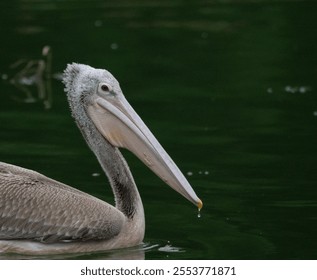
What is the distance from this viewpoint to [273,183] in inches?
342

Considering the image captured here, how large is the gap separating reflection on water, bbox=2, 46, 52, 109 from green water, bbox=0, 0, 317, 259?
1.3 inches

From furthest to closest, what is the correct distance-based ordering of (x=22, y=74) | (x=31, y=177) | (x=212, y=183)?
(x=22, y=74) < (x=212, y=183) < (x=31, y=177)

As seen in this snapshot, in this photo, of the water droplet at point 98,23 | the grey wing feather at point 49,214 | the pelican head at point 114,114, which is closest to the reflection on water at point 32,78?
the water droplet at point 98,23

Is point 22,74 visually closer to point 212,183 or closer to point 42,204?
point 212,183

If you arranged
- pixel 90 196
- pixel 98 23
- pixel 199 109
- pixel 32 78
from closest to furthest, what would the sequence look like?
1. pixel 90 196
2. pixel 199 109
3. pixel 32 78
4. pixel 98 23

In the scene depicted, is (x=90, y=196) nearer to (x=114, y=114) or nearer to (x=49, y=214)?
(x=49, y=214)

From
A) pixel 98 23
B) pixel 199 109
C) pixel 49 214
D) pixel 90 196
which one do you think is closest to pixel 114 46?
pixel 98 23

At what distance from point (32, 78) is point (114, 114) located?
18.8ft

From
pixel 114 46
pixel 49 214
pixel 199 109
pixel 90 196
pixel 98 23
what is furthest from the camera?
pixel 98 23

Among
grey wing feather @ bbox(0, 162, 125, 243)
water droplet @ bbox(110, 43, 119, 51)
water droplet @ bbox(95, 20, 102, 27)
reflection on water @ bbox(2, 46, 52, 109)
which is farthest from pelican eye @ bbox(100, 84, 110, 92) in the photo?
water droplet @ bbox(95, 20, 102, 27)

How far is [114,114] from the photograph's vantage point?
746 centimetres

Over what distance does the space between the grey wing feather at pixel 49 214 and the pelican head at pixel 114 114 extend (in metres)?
0.42
